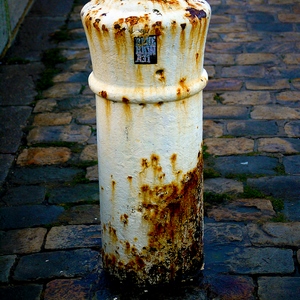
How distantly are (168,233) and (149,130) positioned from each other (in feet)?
1.82

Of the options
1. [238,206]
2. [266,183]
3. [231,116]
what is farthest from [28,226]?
[231,116]

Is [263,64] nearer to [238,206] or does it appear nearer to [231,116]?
[231,116]

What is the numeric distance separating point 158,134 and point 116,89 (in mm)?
275

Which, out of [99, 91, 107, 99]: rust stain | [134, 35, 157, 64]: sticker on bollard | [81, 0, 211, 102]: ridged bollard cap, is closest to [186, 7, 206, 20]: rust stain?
[81, 0, 211, 102]: ridged bollard cap

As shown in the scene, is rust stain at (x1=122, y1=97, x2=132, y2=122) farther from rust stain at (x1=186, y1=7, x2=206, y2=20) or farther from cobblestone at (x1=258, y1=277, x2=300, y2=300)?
cobblestone at (x1=258, y1=277, x2=300, y2=300)

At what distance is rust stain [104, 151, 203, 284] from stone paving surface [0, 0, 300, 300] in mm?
105

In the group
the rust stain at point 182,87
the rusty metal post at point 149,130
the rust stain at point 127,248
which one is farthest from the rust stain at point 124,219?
the rust stain at point 182,87

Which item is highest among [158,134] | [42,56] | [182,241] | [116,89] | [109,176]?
[116,89]

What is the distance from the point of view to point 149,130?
2799mm

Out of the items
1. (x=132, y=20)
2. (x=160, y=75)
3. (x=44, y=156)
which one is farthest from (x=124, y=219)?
(x=44, y=156)

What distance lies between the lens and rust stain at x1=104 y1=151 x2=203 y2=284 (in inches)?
117

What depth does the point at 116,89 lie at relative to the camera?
275cm

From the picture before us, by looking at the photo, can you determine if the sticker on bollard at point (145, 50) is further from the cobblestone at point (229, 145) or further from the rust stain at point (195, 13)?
the cobblestone at point (229, 145)

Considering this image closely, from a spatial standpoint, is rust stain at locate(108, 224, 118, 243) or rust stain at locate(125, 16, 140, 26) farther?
rust stain at locate(108, 224, 118, 243)
